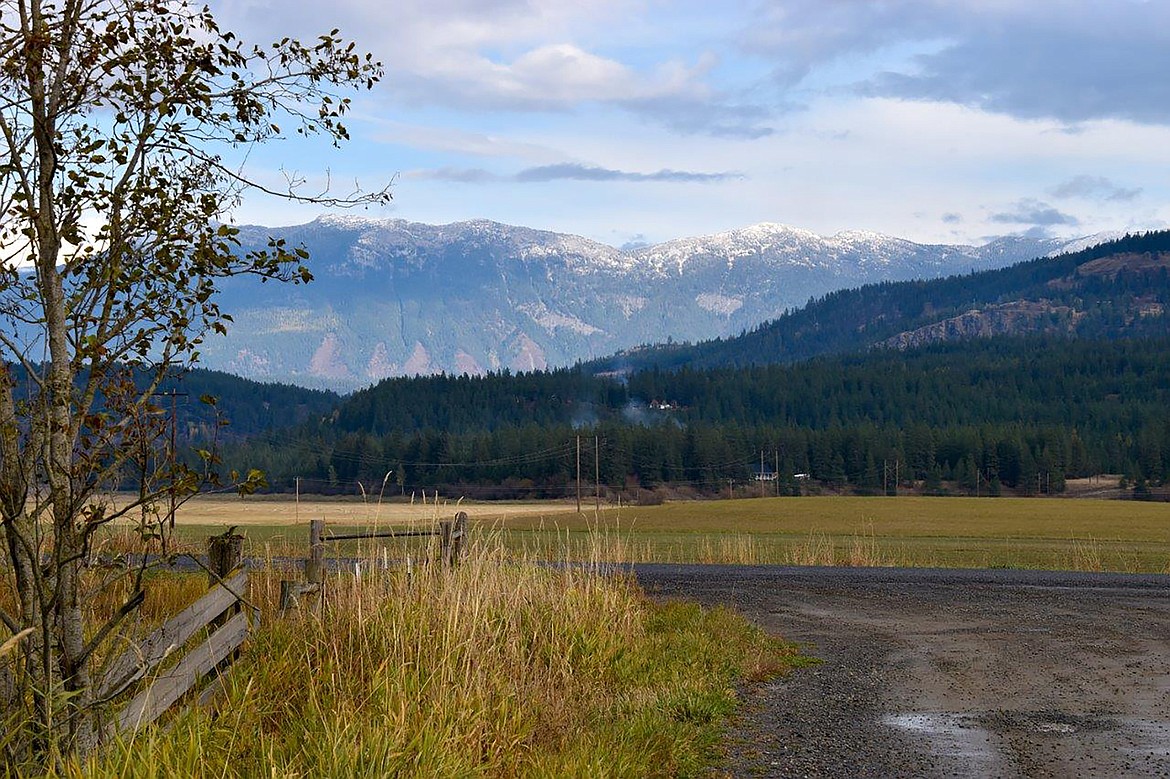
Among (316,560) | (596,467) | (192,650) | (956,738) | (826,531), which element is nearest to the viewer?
(192,650)

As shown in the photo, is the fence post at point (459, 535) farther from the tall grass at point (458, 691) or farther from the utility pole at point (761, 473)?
the utility pole at point (761, 473)

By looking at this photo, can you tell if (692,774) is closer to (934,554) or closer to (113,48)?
(113,48)

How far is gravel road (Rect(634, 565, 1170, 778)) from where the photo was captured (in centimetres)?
1097

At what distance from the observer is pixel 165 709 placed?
8.98 m

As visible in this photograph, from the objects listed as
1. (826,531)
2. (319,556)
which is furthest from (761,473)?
(319,556)

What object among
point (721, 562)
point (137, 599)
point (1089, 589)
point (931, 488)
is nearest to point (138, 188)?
point (137, 599)

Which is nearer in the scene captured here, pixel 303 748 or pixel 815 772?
pixel 303 748

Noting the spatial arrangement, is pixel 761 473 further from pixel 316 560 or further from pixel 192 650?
pixel 192 650

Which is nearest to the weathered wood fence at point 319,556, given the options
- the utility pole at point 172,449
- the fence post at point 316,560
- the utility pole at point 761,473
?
the fence post at point 316,560

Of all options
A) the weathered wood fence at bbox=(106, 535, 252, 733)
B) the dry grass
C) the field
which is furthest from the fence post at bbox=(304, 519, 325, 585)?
the dry grass

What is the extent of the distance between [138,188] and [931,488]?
180517 millimetres

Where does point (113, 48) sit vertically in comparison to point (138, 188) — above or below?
above

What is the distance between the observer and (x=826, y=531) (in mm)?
76750

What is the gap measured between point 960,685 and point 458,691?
7406 mm
